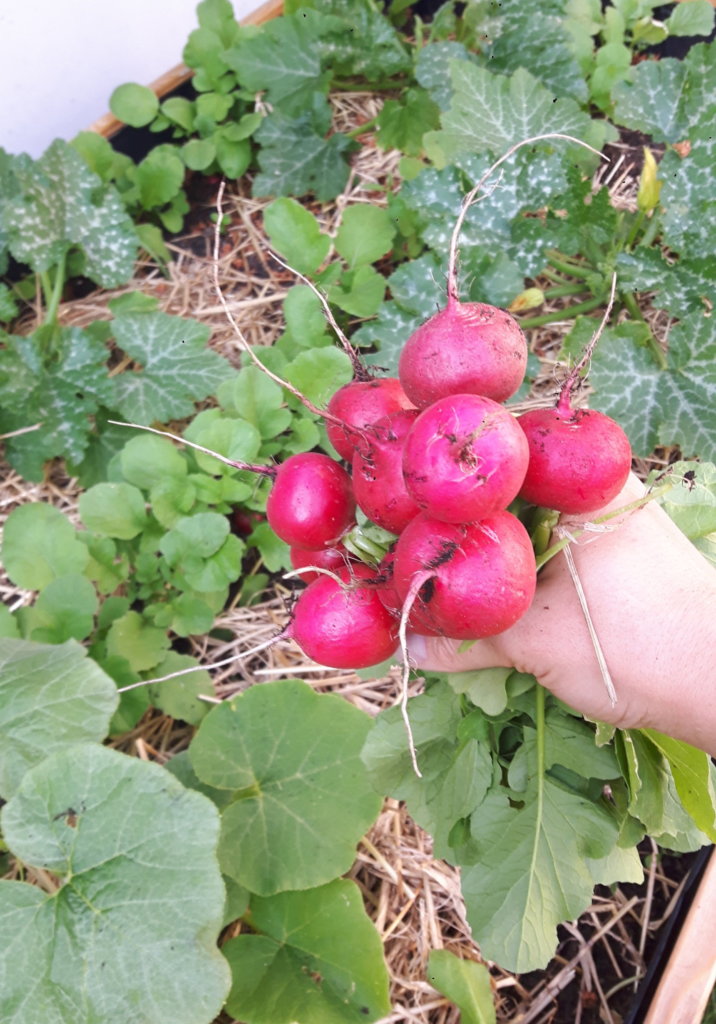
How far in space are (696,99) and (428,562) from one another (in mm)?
1489

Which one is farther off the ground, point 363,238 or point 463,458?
point 463,458

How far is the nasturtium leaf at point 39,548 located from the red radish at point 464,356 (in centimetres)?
91

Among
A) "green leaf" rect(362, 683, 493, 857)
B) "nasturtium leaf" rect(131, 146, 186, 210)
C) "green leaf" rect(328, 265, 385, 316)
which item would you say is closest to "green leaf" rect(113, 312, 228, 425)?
"green leaf" rect(328, 265, 385, 316)

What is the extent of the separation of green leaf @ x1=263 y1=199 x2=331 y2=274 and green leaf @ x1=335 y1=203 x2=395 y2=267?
0.09 m

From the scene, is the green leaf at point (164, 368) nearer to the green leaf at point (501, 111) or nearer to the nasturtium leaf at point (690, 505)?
the green leaf at point (501, 111)

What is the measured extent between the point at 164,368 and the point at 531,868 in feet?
4.12

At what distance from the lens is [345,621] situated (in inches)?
35.6

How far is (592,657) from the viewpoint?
89cm

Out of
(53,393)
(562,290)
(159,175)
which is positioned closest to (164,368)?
(53,393)

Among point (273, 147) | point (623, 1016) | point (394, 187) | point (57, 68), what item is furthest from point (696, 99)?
point (623, 1016)

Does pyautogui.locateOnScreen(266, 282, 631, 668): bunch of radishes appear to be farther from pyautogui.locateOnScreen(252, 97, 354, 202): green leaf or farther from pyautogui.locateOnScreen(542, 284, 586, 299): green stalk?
pyautogui.locateOnScreen(252, 97, 354, 202): green leaf

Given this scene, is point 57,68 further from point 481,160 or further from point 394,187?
point 481,160

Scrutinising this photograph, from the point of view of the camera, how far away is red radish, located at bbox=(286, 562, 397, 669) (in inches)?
35.6

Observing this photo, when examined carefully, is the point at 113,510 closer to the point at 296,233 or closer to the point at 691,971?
the point at 296,233
